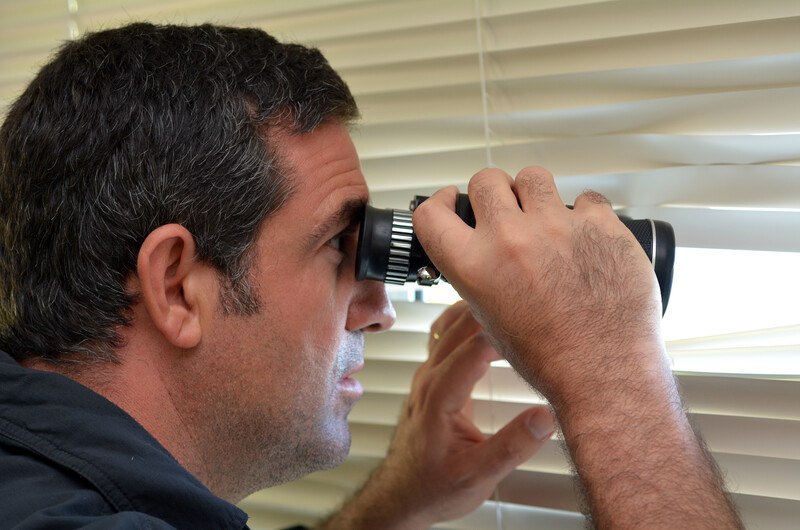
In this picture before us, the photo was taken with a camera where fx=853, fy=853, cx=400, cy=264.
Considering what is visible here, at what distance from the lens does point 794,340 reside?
1.09 m

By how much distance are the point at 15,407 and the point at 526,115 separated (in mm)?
786

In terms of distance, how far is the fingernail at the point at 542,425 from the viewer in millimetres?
1217

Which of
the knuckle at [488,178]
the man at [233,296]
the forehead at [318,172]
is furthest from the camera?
the forehead at [318,172]

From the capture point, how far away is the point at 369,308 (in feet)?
4.00

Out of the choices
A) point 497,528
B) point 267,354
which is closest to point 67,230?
point 267,354

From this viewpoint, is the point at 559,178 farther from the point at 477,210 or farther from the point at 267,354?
the point at 267,354

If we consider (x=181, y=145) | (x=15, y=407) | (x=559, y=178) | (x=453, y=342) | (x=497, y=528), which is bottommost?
(x=497, y=528)

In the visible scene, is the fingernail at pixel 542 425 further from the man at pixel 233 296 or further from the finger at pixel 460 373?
the finger at pixel 460 373

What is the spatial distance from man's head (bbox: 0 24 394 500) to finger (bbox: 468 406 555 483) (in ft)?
0.86

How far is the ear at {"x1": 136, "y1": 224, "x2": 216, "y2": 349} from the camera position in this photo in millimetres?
1055

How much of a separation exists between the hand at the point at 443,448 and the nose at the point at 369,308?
13cm

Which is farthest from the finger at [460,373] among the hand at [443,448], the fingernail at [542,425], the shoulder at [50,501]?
the shoulder at [50,501]

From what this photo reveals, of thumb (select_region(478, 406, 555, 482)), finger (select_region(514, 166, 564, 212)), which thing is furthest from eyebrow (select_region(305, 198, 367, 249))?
thumb (select_region(478, 406, 555, 482))

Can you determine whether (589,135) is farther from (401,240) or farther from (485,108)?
(401,240)
